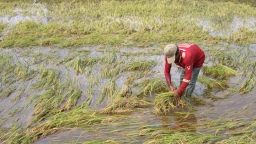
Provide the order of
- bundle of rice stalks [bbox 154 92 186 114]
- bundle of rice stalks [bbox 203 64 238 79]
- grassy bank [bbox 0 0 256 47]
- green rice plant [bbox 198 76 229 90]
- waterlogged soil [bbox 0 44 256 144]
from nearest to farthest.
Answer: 1. waterlogged soil [bbox 0 44 256 144]
2. bundle of rice stalks [bbox 154 92 186 114]
3. green rice plant [bbox 198 76 229 90]
4. bundle of rice stalks [bbox 203 64 238 79]
5. grassy bank [bbox 0 0 256 47]

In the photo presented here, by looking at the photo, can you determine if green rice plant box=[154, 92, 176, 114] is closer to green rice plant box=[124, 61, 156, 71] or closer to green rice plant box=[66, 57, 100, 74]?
green rice plant box=[124, 61, 156, 71]

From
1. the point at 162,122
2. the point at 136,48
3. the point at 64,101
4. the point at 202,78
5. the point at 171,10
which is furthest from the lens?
the point at 171,10

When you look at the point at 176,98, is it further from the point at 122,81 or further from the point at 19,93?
the point at 19,93

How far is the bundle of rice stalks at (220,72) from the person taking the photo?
5.28 metres

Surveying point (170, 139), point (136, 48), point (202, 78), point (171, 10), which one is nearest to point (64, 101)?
point (170, 139)

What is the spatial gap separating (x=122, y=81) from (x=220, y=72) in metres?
2.13

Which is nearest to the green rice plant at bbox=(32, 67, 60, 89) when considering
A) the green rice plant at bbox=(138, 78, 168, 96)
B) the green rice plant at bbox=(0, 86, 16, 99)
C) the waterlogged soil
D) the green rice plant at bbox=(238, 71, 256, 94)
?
→ the waterlogged soil

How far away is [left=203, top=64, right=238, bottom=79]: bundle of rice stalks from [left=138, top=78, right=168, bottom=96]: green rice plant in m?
1.27

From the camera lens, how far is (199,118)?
3.75m

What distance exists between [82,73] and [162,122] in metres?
2.53

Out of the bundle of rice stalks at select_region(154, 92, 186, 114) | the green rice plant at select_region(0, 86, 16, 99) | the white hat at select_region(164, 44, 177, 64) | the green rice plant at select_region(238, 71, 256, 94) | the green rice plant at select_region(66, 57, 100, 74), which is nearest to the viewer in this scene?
the white hat at select_region(164, 44, 177, 64)

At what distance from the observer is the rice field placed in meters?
3.46

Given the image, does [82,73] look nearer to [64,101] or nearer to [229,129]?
[64,101]

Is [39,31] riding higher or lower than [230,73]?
higher
